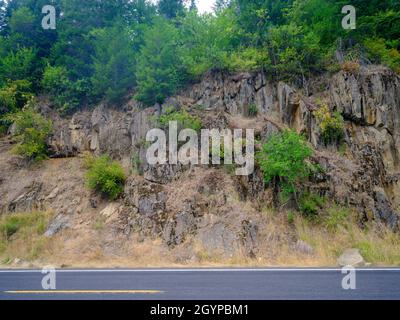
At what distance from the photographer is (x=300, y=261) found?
42.1ft

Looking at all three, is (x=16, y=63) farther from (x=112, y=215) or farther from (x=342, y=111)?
(x=342, y=111)

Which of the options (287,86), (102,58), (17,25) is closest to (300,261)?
(287,86)

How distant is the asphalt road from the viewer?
607 centimetres

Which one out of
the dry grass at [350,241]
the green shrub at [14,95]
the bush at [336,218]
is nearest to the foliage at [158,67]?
the green shrub at [14,95]

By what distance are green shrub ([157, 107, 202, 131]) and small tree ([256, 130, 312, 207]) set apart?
356cm

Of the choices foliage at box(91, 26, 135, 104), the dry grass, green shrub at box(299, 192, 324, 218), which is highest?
foliage at box(91, 26, 135, 104)

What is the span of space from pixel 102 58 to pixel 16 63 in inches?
210

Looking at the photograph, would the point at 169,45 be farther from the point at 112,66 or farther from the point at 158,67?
the point at 112,66

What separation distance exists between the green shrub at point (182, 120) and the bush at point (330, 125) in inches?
222

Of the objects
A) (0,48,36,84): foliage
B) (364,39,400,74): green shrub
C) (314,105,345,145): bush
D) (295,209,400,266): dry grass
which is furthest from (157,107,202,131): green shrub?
(364,39,400,74): green shrub

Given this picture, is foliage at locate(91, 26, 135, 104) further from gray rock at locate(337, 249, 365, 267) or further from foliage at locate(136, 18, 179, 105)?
gray rock at locate(337, 249, 365, 267)

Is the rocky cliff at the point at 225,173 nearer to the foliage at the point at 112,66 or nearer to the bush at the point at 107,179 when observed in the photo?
the bush at the point at 107,179

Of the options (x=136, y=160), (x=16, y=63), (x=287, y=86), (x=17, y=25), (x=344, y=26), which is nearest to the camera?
(x=136, y=160)

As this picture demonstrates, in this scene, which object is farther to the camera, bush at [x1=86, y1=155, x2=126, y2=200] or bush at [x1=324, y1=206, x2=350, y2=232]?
bush at [x1=86, y1=155, x2=126, y2=200]
